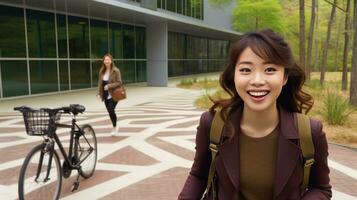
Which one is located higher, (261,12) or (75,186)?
(261,12)

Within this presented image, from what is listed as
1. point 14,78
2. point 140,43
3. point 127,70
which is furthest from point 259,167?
point 140,43

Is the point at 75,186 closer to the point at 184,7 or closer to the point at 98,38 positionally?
the point at 98,38

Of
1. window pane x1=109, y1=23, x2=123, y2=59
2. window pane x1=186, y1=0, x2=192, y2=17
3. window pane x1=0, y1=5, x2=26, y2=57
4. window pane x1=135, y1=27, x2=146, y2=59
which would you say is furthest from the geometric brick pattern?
window pane x1=186, y1=0, x2=192, y2=17

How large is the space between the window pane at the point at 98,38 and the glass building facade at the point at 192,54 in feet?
28.1

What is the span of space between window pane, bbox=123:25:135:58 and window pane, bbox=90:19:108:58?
83.3 inches

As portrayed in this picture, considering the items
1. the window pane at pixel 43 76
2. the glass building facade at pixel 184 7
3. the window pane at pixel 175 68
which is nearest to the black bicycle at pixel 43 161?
the window pane at pixel 43 76

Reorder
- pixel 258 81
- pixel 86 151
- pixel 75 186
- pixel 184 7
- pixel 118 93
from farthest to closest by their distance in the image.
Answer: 1. pixel 184 7
2. pixel 118 93
3. pixel 86 151
4. pixel 75 186
5. pixel 258 81

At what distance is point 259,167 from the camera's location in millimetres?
1697

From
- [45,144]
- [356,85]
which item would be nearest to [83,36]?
[356,85]

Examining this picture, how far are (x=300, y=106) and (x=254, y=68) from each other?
16.0 inches

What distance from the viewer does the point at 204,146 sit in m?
1.84

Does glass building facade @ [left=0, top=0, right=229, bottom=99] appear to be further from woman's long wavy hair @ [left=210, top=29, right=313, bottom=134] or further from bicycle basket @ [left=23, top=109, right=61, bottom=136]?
woman's long wavy hair @ [left=210, top=29, right=313, bottom=134]

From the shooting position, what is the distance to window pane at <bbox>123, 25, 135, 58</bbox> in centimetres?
2362

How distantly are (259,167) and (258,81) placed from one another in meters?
0.38
